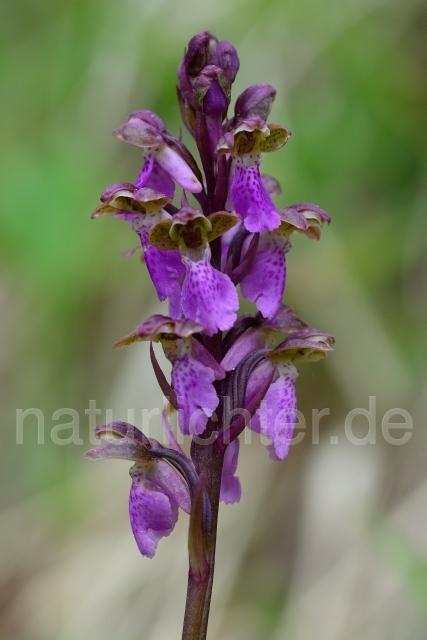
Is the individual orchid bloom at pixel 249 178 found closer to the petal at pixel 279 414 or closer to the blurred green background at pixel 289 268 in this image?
the petal at pixel 279 414

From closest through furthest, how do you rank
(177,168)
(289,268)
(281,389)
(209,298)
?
(209,298), (177,168), (281,389), (289,268)

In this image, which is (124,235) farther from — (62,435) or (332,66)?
(332,66)

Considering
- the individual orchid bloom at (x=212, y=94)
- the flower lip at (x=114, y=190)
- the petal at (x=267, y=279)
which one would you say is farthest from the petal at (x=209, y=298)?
the individual orchid bloom at (x=212, y=94)

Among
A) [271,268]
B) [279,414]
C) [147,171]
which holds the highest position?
[147,171]

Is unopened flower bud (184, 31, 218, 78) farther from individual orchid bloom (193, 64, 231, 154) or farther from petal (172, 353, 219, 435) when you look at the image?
petal (172, 353, 219, 435)

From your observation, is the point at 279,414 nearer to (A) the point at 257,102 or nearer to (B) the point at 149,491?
(B) the point at 149,491

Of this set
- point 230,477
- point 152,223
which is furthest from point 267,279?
point 230,477
